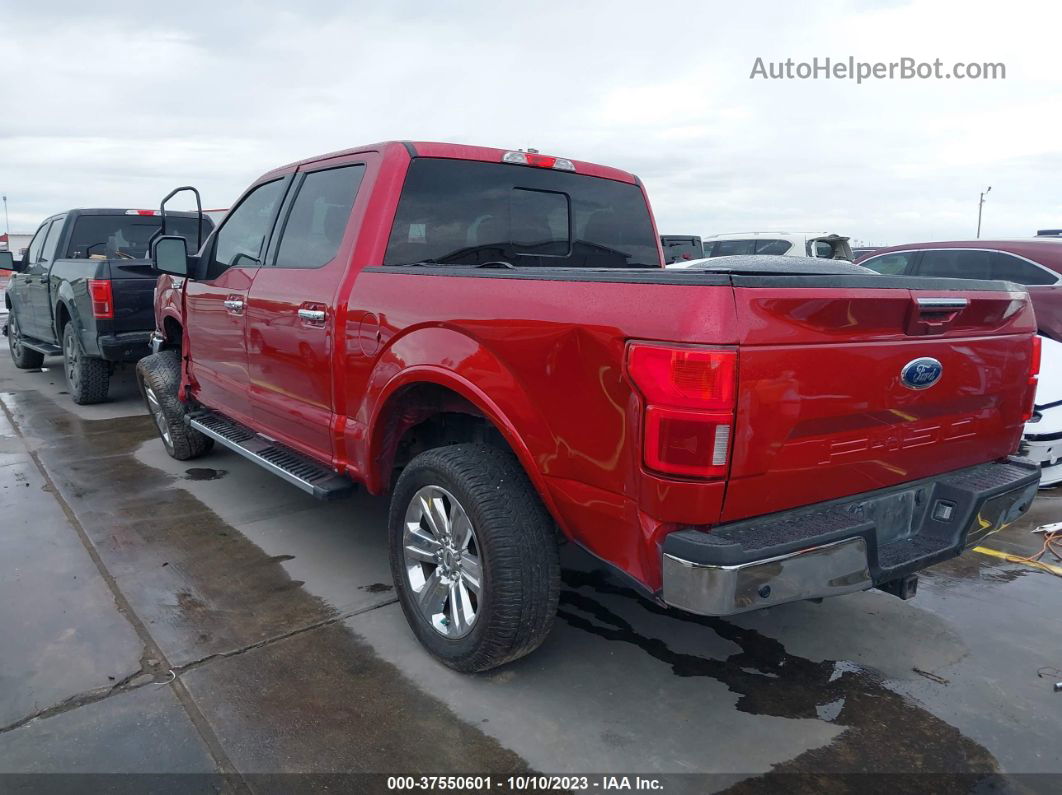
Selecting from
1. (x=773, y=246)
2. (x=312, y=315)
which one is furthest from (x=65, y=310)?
(x=773, y=246)

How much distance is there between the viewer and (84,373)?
7.65 m

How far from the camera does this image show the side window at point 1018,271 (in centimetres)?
784

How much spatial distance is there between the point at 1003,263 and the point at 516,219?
22.5 feet

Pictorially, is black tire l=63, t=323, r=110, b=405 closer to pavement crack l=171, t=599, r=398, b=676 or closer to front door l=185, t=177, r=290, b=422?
front door l=185, t=177, r=290, b=422

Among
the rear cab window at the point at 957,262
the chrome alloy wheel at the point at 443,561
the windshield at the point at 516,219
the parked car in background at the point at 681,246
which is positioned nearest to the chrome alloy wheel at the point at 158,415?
the windshield at the point at 516,219

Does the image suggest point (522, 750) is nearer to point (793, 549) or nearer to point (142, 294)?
point (793, 549)

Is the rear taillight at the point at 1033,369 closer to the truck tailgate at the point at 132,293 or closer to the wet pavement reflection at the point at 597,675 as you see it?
the wet pavement reflection at the point at 597,675

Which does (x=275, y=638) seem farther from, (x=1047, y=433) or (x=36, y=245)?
(x=36, y=245)

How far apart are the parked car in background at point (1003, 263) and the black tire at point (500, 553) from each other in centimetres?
609

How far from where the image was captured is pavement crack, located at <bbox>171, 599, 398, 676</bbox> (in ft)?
9.67

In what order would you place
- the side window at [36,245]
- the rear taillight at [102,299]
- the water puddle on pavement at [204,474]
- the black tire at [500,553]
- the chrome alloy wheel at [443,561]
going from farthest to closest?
the side window at [36,245] → the rear taillight at [102,299] → the water puddle on pavement at [204,474] → the chrome alloy wheel at [443,561] → the black tire at [500,553]

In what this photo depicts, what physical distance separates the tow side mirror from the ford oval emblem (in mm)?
3899

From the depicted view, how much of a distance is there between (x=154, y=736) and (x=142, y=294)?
18.1 feet

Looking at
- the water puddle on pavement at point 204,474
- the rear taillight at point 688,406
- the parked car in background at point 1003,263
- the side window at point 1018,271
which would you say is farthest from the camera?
the side window at point 1018,271
